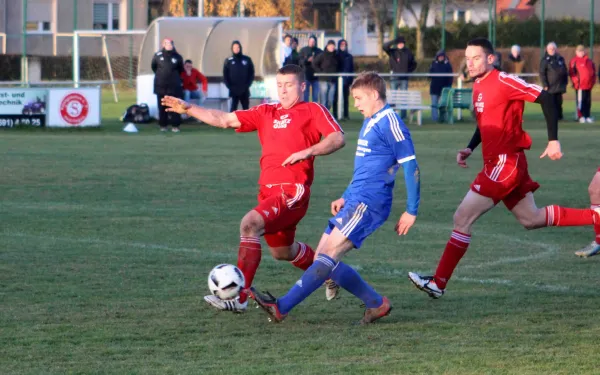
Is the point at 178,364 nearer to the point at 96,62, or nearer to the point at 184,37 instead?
the point at 184,37

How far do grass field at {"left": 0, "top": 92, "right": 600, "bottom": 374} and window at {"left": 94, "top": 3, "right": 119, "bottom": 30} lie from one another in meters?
26.5

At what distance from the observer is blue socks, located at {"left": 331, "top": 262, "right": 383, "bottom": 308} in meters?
6.34

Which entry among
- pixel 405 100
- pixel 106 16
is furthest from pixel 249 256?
pixel 106 16

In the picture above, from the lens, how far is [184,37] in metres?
29.7

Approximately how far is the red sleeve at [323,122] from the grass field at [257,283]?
3.73 ft

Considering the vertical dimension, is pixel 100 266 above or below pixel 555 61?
below

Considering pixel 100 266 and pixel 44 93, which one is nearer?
pixel 100 266

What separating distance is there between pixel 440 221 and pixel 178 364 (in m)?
6.25

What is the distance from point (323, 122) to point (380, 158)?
0.56m

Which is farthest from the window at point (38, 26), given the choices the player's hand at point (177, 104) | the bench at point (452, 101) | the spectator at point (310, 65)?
the player's hand at point (177, 104)

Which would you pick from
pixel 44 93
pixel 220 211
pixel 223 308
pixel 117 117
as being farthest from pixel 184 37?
pixel 223 308

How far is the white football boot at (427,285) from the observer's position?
278 inches

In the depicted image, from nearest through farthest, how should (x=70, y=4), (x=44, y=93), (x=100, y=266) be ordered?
1. (x=100, y=266)
2. (x=44, y=93)
3. (x=70, y=4)

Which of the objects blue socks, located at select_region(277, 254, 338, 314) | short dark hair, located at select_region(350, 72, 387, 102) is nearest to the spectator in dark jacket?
short dark hair, located at select_region(350, 72, 387, 102)
